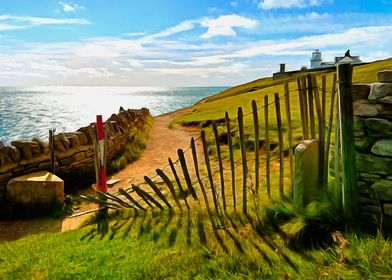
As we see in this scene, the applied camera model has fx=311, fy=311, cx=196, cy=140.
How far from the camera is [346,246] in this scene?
3.20 meters

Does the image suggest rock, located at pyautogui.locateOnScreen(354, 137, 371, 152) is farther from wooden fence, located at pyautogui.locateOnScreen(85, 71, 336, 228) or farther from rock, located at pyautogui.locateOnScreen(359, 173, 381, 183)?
wooden fence, located at pyautogui.locateOnScreen(85, 71, 336, 228)

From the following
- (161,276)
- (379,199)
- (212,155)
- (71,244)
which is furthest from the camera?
(212,155)

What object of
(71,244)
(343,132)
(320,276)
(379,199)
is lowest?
(71,244)

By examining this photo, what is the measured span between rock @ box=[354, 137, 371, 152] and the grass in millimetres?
7657

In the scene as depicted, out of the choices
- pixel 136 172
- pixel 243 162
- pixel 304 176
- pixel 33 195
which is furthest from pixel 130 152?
pixel 304 176

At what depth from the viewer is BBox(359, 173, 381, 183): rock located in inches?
148

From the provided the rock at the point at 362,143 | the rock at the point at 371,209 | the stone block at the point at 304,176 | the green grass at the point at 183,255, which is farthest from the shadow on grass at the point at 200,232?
the rock at the point at 362,143

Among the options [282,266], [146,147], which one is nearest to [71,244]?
[282,266]

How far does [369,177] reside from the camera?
3.81 meters

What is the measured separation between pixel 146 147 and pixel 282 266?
994 cm

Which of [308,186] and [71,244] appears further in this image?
[71,244]

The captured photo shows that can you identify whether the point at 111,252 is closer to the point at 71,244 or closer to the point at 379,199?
the point at 71,244

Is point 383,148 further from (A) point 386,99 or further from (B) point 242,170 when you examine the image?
(B) point 242,170

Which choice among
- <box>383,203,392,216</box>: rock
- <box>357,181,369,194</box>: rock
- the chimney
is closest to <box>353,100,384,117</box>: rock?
<box>357,181,369,194</box>: rock
